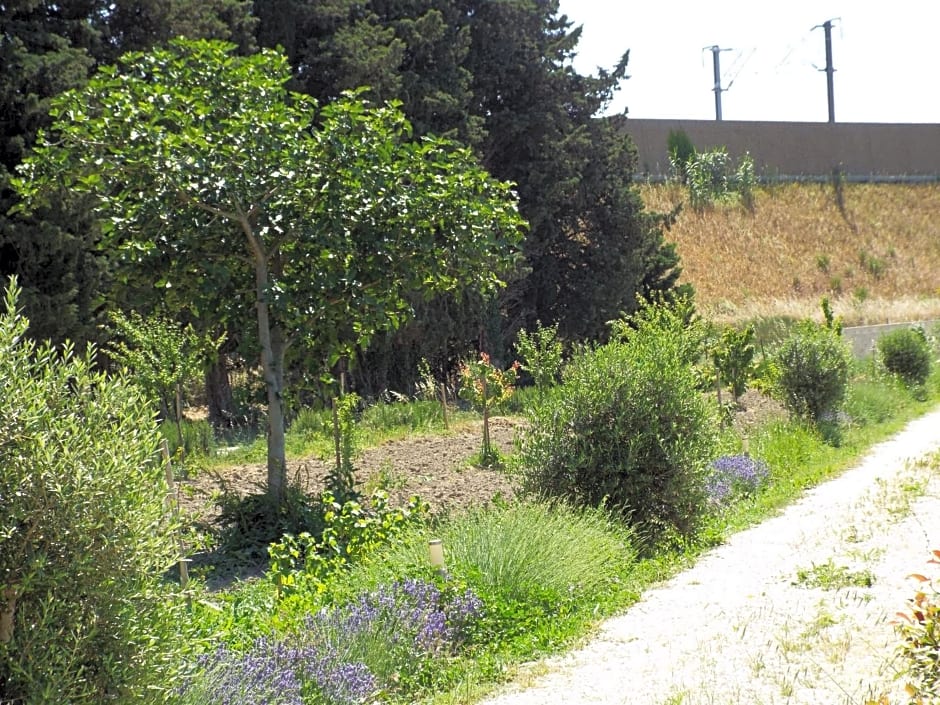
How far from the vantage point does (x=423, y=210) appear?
8.29m

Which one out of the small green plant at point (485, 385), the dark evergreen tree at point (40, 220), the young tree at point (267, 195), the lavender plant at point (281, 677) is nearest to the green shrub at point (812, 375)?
the small green plant at point (485, 385)

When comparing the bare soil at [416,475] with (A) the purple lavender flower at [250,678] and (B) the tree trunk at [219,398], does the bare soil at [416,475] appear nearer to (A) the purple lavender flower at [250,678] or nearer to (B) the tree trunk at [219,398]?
(A) the purple lavender flower at [250,678]

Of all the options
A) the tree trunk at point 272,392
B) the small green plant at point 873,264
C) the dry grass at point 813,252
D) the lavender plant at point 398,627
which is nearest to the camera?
the lavender plant at point 398,627

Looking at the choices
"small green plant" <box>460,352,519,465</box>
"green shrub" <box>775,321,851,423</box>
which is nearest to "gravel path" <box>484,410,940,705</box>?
"small green plant" <box>460,352,519,465</box>

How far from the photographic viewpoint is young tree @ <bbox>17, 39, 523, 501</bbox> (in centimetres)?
778

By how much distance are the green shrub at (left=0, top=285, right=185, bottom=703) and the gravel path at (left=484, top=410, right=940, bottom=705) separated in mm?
1924

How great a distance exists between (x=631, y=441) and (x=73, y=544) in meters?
4.81

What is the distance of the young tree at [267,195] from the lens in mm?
7777

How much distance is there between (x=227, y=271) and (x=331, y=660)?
406 cm

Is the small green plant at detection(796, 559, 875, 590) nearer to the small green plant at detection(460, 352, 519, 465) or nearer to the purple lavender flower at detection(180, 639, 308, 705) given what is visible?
the purple lavender flower at detection(180, 639, 308, 705)

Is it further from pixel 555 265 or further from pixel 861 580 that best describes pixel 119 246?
pixel 555 265

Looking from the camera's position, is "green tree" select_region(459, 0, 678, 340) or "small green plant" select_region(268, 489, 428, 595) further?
"green tree" select_region(459, 0, 678, 340)

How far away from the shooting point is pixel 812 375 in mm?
13508

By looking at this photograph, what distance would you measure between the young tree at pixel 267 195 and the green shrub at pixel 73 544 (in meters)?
4.57
